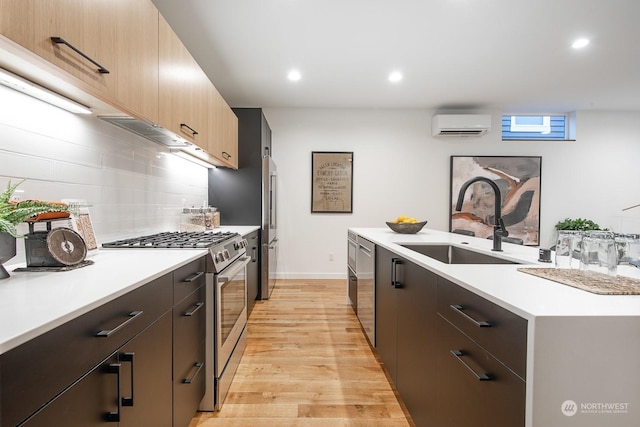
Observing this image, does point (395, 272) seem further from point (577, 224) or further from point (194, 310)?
point (577, 224)

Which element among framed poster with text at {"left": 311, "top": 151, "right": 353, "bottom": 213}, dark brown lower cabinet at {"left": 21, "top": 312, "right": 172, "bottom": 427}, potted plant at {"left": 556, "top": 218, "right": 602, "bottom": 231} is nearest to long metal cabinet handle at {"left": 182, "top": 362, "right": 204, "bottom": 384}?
dark brown lower cabinet at {"left": 21, "top": 312, "right": 172, "bottom": 427}

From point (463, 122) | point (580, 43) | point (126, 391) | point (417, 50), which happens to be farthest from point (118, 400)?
point (463, 122)

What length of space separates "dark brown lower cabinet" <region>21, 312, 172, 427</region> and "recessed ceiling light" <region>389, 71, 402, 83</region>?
339 centimetres

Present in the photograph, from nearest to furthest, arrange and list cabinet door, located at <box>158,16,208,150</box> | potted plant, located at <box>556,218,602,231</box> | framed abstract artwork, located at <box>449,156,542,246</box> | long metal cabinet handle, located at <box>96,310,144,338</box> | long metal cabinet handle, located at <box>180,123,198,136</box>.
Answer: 1. long metal cabinet handle, located at <box>96,310,144,338</box>
2. cabinet door, located at <box>158,16,208,150</box>
3. long metal cabinet handle, located at <box>180,123,198,136</box>
4. potted plant, located at <box>556,218,602,231</box>
5. framed abstract artwork, located at <box>449,156,542,246</box>

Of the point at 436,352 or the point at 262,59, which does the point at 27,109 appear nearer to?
the point at 436,352

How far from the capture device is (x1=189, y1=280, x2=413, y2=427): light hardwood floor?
1.60 metres

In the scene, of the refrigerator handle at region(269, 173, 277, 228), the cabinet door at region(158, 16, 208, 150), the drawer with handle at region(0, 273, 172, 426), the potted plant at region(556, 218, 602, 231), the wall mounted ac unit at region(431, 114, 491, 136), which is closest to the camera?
the drawer with handle at region(0, 273, 172, 426)

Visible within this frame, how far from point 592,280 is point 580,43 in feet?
10.3

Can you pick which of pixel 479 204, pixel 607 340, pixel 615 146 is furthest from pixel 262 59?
pixel 615 146

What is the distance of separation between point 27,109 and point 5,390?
1250 millimetres

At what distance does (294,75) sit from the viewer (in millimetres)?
3549

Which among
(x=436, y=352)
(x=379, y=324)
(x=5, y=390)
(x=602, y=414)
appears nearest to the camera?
(x=5, y=390)

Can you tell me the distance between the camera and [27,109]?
1267 millimetres

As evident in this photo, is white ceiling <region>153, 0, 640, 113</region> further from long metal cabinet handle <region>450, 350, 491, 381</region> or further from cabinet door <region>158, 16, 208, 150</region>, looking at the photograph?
long metal cabinet handle <region>450, 350, 491, 381</region>
